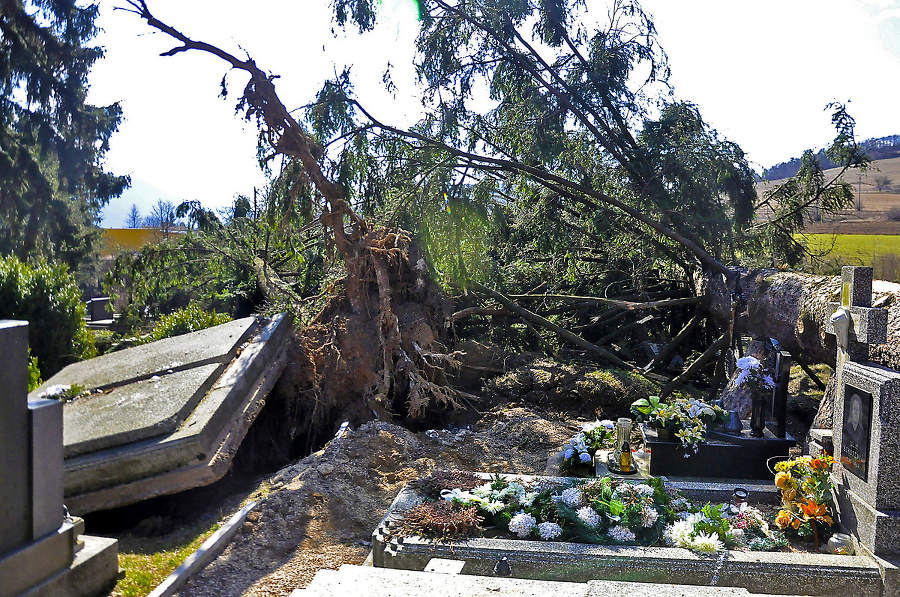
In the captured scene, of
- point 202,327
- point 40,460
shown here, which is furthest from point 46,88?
point 40,460

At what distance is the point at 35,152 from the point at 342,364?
54.2 feet

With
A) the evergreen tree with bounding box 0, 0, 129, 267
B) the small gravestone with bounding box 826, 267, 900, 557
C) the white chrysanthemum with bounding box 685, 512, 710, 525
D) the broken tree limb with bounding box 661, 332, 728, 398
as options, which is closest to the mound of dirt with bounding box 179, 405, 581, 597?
the broken tree limb with bounding box 661, 332, 728, 398

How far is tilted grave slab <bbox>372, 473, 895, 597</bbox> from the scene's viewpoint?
376 centimetres

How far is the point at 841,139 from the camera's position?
825 cm

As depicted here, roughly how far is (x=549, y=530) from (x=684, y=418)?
2.12m

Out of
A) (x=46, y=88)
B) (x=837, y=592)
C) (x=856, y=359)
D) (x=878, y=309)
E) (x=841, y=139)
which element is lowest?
(x=837, y=592)

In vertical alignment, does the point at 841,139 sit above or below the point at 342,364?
above

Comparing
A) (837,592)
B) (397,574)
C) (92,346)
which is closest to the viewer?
(397,574)

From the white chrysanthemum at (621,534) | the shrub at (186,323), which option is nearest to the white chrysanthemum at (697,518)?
the white chrysanthemum at (621,534)

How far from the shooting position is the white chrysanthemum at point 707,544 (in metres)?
3.93

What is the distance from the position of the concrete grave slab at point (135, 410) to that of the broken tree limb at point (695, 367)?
5.71 m

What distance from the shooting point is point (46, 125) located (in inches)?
674

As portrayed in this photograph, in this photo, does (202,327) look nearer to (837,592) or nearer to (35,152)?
(837,592)

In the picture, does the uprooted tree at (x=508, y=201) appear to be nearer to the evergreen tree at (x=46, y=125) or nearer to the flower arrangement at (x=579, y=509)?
the flower arrangement at (x=579, y=509)
